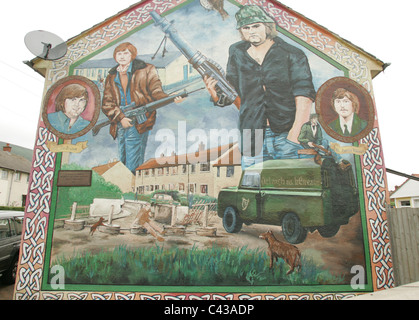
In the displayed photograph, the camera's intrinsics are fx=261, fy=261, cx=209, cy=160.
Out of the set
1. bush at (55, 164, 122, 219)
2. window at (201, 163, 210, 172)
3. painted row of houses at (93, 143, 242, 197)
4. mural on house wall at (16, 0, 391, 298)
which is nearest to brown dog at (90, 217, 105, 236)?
mural on house wall at (16, 0, 391, 298)

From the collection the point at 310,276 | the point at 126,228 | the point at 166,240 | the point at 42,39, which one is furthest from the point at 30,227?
the point at 310,276

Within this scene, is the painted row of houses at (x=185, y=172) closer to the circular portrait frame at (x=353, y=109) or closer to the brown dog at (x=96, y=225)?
the brown dog at (x=96, y=225)

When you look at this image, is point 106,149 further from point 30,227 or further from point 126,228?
point 30,227

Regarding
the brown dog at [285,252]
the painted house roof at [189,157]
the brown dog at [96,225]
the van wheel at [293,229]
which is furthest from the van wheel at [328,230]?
the brown dog at [96,225]

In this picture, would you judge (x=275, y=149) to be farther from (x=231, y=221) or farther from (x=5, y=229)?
(x=5, y=229)

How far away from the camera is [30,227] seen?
19.4ft

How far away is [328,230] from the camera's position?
5820 mm

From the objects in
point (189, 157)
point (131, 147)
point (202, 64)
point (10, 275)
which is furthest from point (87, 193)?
point (202, 64)

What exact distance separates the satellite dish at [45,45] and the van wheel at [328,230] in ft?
25.3

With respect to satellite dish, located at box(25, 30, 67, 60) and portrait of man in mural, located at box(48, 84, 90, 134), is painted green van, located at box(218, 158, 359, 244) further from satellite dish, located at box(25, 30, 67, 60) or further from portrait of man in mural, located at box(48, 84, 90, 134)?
satellite dish, located at box(25, 30, 67, 60)

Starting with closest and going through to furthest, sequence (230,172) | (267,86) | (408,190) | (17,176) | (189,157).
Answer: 1. (230,172)
2. (189,157)
3. (267,86)
4. (408,190)
5. (17,176)

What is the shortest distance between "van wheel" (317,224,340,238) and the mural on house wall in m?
0.02

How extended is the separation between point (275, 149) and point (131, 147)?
3.52 m
